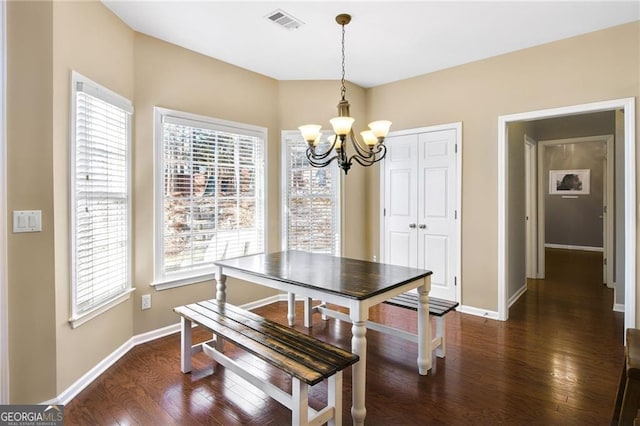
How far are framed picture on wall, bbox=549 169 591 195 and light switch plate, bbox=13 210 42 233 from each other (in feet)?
32.1

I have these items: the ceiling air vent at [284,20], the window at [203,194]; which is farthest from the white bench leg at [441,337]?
the ceiling air vent at [284,20]

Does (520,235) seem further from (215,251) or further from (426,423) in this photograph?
(215,251)

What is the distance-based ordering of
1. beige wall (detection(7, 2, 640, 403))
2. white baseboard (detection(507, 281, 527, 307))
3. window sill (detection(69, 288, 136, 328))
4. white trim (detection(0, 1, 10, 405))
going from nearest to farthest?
white trim (detection(0, 1, 10, 405)), beige wall (detection(7, 2, 640, 403)), window sill (detection(69, 288, 136, 328)), white baseboard (detection(507, 281, 527, 307))

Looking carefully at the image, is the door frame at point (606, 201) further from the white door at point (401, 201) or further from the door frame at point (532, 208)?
the white door at point (401, 201)

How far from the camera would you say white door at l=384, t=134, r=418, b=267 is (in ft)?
14.3

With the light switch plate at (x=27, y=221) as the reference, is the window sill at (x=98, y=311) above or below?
below

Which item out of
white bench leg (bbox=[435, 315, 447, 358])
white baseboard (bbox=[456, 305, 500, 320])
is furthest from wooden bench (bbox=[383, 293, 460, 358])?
white baseboard (bbox=[456, 305, 500, 320])

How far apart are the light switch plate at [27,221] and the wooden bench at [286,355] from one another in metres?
1.09

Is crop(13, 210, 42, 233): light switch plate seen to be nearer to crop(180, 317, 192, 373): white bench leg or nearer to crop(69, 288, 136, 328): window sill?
crop(69, 288, 136, 328): window sill

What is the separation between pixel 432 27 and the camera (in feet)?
10.0

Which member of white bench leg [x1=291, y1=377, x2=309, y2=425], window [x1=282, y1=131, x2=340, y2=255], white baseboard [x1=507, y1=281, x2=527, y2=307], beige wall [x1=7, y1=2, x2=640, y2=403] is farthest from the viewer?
window [x1=282, y1=131, x2=340, y2=255]

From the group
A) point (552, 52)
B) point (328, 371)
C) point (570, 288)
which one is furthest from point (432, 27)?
point (570, 288)

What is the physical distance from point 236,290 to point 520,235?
12.5 ft

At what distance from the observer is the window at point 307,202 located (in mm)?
4348
